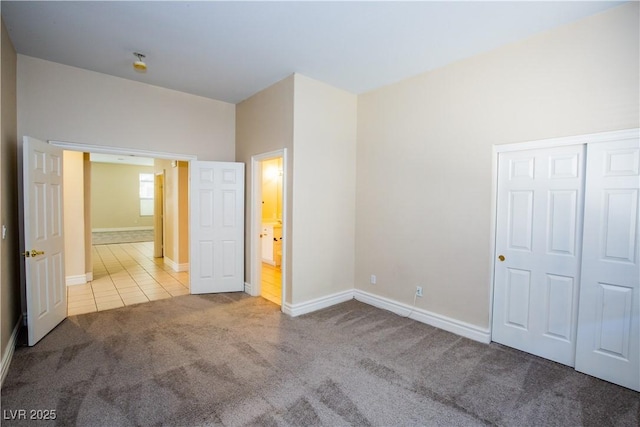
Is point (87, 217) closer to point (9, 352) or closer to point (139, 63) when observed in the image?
point (9, 352)

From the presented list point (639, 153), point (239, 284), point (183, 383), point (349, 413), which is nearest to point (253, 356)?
point (183, 383)

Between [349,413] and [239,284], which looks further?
[239,284]

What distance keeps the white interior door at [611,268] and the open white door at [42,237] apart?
500 centimetres

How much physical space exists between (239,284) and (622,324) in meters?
4.39

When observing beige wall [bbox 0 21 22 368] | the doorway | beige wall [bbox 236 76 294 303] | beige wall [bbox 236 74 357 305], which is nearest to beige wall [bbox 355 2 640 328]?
beige wall [bbox 236 74 357 305]

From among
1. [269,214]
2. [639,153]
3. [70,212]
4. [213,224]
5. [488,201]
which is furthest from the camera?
[269,214]

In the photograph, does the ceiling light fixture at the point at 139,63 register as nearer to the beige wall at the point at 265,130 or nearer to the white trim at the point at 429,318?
the beige wall at the point at 265,130

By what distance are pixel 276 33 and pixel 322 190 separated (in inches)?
75.2

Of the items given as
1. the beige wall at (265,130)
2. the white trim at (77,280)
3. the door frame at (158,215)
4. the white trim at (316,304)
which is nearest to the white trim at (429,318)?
the white trim at (316,304)

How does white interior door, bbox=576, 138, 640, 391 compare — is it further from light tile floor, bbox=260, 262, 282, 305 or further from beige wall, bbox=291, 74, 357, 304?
light tile floor, bbox=260, 262, 282, 305

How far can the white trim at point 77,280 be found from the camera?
5052mm

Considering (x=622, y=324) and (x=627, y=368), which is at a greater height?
(x=622, y=324)

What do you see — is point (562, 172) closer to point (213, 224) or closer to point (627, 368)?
point (627, 368)

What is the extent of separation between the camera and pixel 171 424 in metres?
1.97
